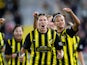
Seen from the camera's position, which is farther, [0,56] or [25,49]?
[0,56]

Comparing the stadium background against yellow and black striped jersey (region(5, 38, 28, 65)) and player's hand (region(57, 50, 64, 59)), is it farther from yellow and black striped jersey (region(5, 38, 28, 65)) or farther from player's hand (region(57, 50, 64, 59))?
player's hand (region(57, 50, 64, 59))

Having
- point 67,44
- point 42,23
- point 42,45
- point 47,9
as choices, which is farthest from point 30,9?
point 42,23

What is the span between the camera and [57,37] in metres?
12.4

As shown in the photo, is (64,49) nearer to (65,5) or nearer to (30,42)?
(30,42)

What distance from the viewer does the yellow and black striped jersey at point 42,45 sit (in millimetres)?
12398

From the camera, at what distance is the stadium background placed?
21.9 metres

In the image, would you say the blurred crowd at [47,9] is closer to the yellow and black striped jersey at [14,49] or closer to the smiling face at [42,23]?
the yellow and black striped jersey at [14,49]

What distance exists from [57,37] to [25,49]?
2.46 ft

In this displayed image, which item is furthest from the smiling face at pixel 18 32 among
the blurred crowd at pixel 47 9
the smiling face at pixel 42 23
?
the blurred crowd at pixel 47 9

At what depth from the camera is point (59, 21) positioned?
42.0ft

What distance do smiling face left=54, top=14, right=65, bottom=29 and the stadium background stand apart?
8.38 metres

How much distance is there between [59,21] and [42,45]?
29.4 inches

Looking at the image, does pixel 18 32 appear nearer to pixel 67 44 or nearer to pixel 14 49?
→ pixel 14 49

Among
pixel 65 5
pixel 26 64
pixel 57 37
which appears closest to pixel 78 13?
pixel 65 5
